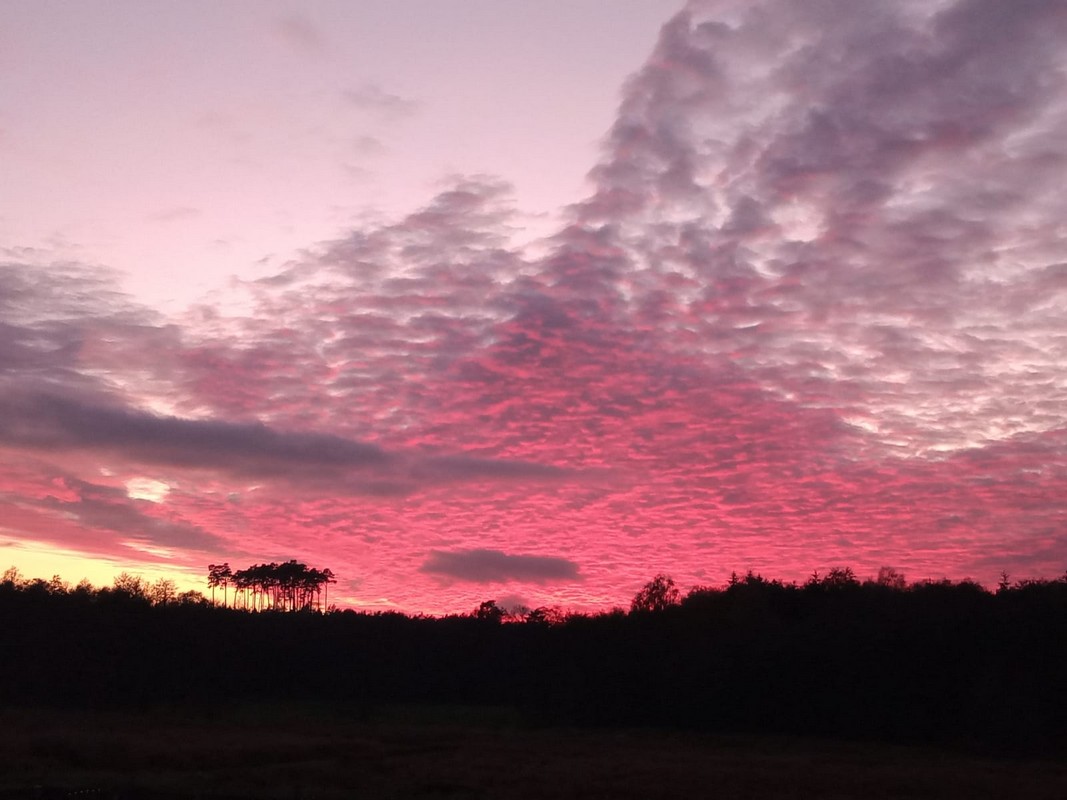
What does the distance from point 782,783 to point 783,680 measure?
51.8 feet

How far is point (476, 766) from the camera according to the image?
26.2 meters

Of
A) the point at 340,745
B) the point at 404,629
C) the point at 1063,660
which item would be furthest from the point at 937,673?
the point at 404,629

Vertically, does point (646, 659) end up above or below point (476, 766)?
above

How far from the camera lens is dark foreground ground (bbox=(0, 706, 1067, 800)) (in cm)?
2202

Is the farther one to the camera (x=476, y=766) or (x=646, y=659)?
(x=646, y=659)

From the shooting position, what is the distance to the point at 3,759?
26547 mm

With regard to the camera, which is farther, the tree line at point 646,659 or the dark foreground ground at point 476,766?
the tree line at point 646,659

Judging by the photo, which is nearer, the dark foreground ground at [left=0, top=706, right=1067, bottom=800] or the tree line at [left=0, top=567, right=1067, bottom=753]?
the dark foreground ground at [left=0, top=706, right=1067, bottom=800]

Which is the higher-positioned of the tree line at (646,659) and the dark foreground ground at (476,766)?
the tree line at (646,659)

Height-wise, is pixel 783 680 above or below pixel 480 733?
above

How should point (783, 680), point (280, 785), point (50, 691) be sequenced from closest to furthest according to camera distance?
point (280, 785)
point (783, 680)
point (50, 691)

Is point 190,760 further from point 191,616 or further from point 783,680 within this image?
point 191,616

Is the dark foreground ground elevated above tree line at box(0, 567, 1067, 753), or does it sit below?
below

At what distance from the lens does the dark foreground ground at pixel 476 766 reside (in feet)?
72.2
